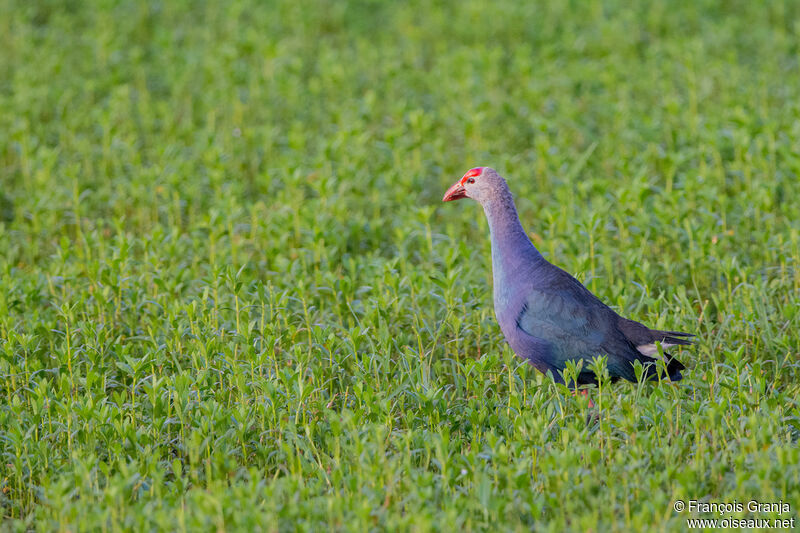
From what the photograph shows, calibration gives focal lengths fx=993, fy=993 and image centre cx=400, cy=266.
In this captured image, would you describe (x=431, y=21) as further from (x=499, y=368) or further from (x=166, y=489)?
(x=166, y=489)

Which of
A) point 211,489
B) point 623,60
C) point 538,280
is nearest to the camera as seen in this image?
point 211,489

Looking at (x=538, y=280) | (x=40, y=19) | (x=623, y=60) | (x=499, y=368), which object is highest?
(x=40, y=19)

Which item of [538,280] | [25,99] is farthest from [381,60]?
[538,280]

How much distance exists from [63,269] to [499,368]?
11.0 feet

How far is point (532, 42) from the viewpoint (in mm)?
14195

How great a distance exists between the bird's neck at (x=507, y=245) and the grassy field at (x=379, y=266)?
50cm

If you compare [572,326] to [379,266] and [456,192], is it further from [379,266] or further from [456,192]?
[379,266]

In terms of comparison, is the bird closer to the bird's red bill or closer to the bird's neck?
the bird's neck

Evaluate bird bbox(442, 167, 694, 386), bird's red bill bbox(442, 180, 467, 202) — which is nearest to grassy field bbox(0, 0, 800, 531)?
bird bbox(442, 167, 694, 386)

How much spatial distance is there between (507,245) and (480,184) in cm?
51

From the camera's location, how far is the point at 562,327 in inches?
225

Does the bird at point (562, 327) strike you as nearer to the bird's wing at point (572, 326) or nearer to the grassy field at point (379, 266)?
the bird's wing at point (572, 326)

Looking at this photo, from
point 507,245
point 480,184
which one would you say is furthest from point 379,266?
point 507,245

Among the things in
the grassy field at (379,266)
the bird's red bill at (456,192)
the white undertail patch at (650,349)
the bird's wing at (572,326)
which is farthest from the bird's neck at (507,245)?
the white undertail patch at (650,349)
